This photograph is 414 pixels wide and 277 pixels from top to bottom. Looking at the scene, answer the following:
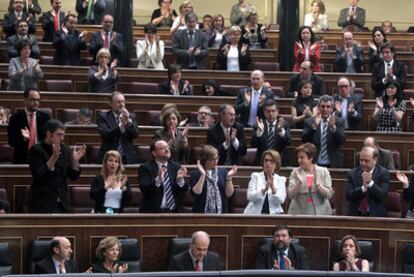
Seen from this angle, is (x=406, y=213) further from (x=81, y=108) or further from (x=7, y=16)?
(x=7, y=16)

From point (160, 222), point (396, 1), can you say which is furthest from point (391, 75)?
point (396, 1)

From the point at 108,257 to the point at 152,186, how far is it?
1.07 meters

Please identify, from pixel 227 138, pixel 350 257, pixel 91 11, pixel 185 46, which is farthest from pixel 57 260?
pixel 91 11

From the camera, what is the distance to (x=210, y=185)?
30.4 ft

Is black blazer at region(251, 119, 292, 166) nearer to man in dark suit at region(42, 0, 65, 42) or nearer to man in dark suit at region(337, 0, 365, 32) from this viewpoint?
man in dark suit at region(42, 0, 65, 42)

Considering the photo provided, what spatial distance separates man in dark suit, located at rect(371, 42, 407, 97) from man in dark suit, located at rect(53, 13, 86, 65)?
336 cm

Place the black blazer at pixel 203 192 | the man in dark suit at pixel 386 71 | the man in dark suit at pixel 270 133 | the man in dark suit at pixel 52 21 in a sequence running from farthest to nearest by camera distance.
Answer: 1. the man in dark suit at pixel 52 21
2. the man in dark suit at pixel 386 71
3. the man in dark suit at pixel 270 133
4. the black blazer at pixel 203 192

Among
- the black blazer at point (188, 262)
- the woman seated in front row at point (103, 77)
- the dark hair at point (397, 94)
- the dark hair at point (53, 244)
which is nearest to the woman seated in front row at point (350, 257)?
the black blazer at point (188, 262)

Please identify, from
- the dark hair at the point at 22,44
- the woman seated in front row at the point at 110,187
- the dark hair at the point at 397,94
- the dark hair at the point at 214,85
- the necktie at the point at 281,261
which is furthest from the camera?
the dark hair at the point at 214,85

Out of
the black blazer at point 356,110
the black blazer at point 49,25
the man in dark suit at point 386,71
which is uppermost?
the black blazer at point 49,25

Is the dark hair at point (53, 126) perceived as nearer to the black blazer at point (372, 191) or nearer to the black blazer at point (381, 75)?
the black blazer at point (372, 191)

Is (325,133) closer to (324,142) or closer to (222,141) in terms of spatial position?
(324,142)

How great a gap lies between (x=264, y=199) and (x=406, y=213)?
57.1 inches

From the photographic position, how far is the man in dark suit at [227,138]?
10133 mm
